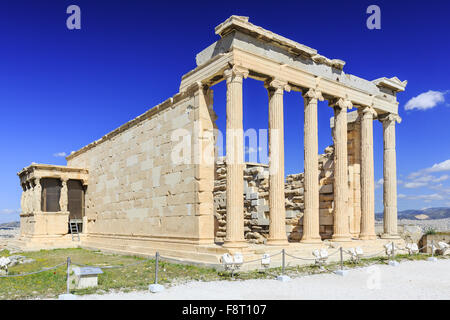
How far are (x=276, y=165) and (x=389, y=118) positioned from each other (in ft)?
27.9

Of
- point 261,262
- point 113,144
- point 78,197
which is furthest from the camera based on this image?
point 78,197

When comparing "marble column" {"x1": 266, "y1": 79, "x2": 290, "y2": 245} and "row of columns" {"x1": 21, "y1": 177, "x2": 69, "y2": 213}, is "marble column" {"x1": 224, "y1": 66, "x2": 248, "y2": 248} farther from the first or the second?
"row of columns" {"x1": 21, "y1": 177, "x2": 69, "y2": 213}

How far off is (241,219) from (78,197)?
53.1ft

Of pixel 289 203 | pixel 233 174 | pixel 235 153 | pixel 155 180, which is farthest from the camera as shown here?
pixel 289 203

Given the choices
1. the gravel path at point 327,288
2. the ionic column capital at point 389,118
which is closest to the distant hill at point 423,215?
the ionic column capital at point 389,118

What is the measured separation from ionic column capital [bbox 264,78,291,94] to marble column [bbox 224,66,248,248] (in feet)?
4.75

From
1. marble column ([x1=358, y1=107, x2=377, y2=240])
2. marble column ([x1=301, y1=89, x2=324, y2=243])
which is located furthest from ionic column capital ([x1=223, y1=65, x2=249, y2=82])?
marble column ([x1=358, y1=107, x2=377, y2=240])

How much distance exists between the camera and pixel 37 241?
24.1 m

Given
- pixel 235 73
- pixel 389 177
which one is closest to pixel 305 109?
pixel 235 73

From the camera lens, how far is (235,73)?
14055 mm

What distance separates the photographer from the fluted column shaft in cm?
1917

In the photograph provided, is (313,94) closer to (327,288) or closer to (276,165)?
(276,165)
